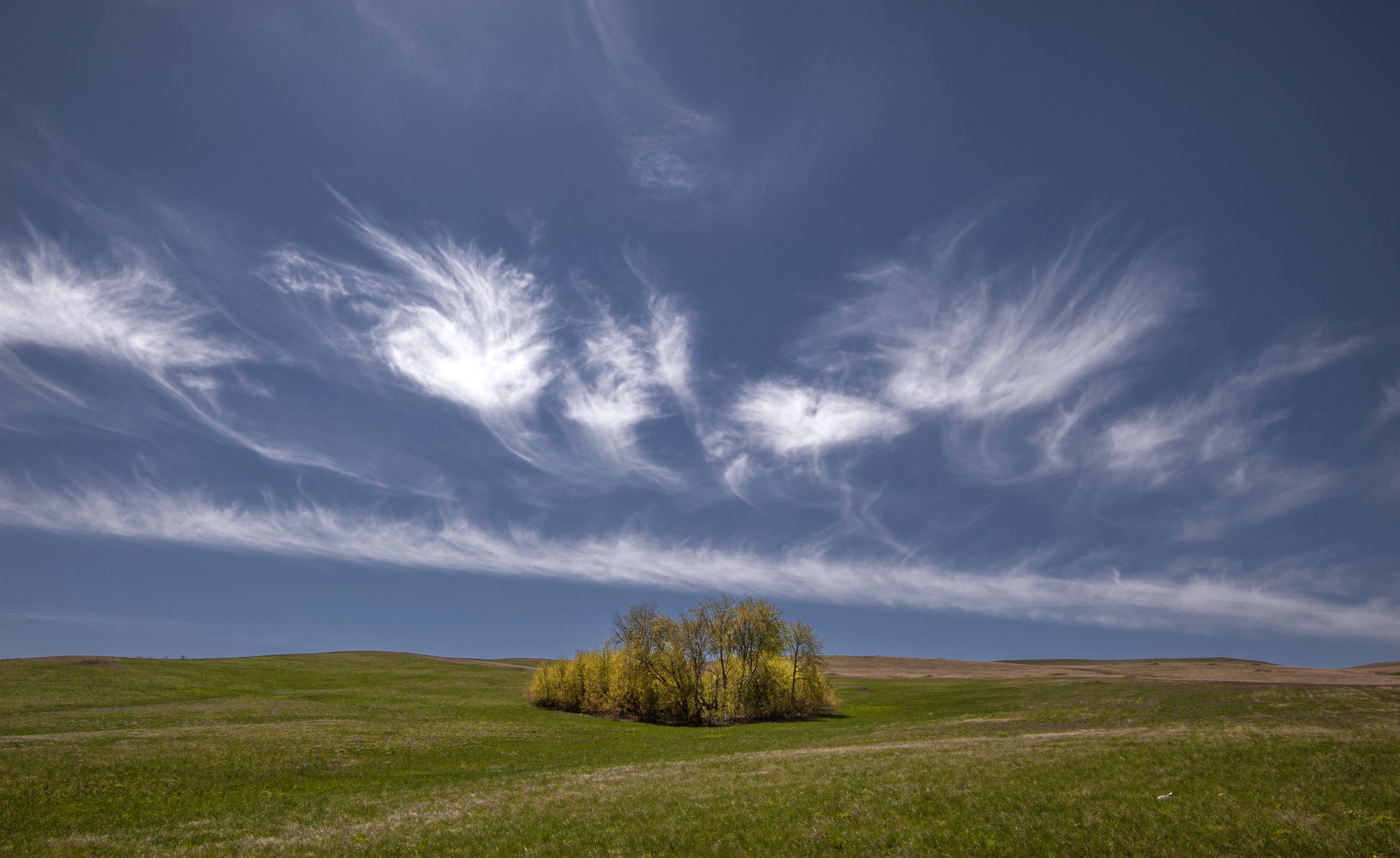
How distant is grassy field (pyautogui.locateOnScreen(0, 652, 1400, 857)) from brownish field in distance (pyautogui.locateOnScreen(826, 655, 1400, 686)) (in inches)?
2425

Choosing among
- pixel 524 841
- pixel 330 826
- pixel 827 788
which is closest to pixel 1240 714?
pixel 827 788

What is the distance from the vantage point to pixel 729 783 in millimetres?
25953

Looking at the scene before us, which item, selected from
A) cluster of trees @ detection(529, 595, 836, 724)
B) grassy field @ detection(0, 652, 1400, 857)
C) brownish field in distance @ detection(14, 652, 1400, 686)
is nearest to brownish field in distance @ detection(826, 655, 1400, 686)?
brownish field in distance @ detection(14, 652, 1400, 686)

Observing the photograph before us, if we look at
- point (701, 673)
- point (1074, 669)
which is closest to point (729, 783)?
point (701, 673)

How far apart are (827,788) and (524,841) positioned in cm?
1156

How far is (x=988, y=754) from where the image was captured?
91.9 ft

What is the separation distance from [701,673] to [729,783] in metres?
43.9

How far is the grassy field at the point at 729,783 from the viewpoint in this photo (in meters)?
17.7

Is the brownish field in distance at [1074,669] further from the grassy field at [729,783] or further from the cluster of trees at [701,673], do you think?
the grassy field at [729,783]

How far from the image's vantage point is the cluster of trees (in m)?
66.9

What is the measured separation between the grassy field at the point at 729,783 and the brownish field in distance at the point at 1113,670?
202 ft

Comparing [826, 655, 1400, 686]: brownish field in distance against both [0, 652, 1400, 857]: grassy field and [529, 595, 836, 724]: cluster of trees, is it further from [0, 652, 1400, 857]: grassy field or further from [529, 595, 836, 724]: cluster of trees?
[0, 652, 1400, 857]: grassy field

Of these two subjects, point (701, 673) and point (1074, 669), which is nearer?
point (701, 673)

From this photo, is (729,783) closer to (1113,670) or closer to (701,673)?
(701,673)
